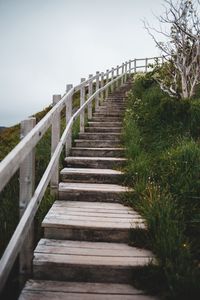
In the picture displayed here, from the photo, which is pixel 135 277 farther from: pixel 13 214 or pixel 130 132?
pixel 130 132

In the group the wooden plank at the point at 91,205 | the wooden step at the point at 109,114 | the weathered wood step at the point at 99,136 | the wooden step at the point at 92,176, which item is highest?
the wooden step at the point at 109,114

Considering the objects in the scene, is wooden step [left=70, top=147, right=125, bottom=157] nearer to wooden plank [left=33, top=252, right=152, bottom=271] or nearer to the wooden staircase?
the wooden staircase

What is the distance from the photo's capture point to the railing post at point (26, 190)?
342 centimetres

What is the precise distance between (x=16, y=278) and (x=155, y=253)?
4.76 feet

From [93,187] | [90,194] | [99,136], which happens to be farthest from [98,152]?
[90,194]

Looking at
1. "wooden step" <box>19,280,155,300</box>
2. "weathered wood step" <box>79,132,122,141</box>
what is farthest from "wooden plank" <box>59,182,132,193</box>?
"weathered wood step" <box>79,132,122,141</box>

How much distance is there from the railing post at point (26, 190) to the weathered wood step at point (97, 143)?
4.67 meters

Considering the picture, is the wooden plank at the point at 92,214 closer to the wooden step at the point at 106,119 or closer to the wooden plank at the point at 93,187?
the wooden plank at the point at 93,187

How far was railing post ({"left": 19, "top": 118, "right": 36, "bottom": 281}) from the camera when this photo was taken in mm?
3421

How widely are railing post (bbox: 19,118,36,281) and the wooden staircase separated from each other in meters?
0.10

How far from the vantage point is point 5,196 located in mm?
5484

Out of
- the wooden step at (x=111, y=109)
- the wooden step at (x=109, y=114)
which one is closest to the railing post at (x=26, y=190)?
the wooden step at (x=109, y=114)

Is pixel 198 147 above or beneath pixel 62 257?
above

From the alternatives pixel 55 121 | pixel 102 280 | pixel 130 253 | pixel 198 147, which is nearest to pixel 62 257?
pixel 102 280
